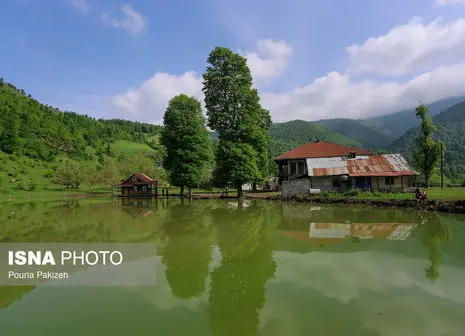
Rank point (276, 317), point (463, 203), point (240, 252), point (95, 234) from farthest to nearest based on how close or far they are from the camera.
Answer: point (463, 203)
point (95, 234)
point (240, 252)
point (276, 317)

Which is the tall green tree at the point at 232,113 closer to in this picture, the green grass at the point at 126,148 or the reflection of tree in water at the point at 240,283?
the reflection of tree in water at the point at 240,283

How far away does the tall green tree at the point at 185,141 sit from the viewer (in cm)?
4144

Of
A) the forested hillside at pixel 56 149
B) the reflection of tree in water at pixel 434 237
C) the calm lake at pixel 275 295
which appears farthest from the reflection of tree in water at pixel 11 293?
the forested hillside at pixel 56 149

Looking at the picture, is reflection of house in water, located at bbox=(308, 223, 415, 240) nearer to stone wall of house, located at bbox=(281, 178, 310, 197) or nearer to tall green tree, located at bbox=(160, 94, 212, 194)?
stone wall of house, located at bbox=(281, 178, 310, 197)

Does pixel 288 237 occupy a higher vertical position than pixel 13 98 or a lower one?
lower

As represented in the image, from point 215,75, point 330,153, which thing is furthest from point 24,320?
point 330,153

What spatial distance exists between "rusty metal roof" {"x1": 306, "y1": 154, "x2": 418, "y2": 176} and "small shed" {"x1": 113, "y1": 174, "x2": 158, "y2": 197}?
29.9m

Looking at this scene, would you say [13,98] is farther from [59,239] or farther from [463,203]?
[463,203]

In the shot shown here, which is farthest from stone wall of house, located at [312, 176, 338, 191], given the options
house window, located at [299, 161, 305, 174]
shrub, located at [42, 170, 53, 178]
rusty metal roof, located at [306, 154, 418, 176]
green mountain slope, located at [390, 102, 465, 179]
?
green mountain slope, located at [390, 102, 465, 179]

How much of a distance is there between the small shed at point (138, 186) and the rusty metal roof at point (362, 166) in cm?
2995

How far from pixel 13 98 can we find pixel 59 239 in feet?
433

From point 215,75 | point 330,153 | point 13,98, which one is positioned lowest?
point 330,153

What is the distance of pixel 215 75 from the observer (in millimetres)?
36812

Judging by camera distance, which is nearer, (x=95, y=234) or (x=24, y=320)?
(x=24, y=320)
